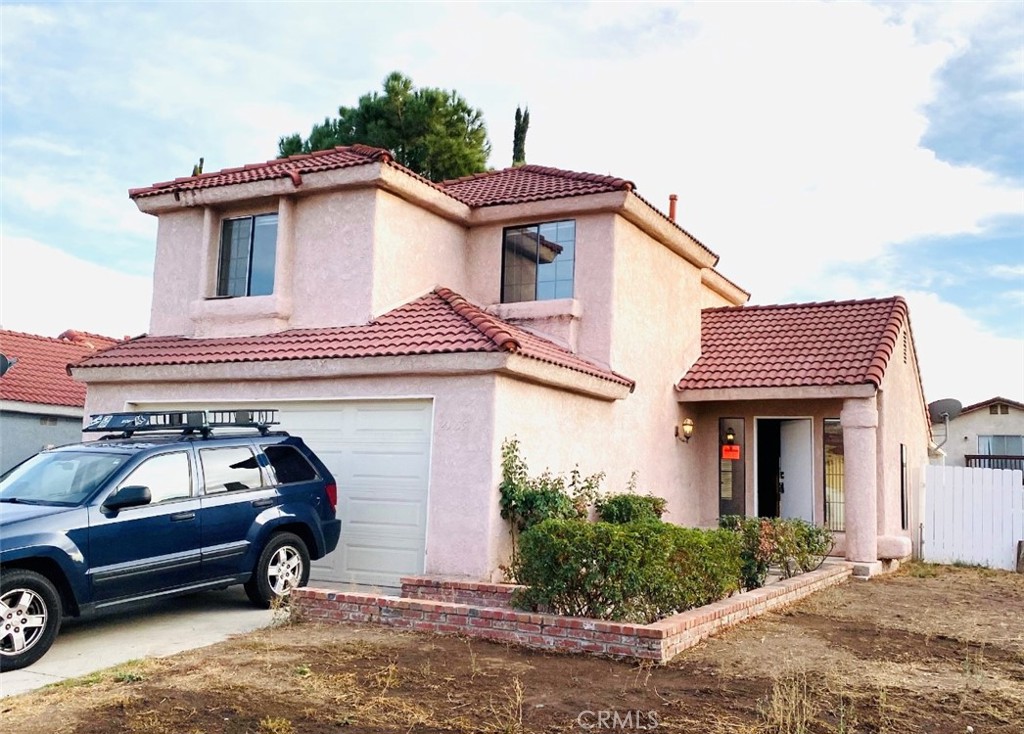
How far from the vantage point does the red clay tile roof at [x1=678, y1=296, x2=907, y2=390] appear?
1473cm

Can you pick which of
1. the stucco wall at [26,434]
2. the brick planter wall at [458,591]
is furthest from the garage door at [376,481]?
the stucco wall at [26,434]

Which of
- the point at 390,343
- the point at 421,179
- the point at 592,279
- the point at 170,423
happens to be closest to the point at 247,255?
the point at 421,179

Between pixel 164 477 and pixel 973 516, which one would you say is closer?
pixel 164 477

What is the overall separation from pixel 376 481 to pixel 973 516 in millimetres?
10996

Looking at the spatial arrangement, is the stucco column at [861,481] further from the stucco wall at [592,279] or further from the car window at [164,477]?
the car window at [164,477]

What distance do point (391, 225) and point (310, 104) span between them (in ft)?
58.8

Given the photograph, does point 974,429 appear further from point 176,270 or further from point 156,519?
point 156,519

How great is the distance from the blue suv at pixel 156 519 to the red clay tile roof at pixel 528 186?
5.72 meters

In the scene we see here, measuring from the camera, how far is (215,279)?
1446cm

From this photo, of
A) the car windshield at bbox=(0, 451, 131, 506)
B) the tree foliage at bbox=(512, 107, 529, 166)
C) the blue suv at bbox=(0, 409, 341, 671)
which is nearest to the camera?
the blue suv at bbox=(0, 409, 341, 671)

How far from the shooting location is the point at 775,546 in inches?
456

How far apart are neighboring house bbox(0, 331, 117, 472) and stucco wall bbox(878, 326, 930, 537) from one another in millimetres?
15127

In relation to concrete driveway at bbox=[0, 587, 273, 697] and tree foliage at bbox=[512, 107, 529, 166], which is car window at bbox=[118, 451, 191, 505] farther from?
tree foliage at bbox=[512, 107, 529, 166]

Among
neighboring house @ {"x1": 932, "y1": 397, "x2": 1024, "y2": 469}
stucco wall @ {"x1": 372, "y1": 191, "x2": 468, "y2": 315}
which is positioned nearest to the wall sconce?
stucco wall @ {"x1": 372, "y1": 191, "x2": 468, "y2": 315}
